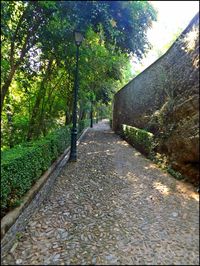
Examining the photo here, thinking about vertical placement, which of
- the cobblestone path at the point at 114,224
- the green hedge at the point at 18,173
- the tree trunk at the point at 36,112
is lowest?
the cobblestone path at the point at 114,224

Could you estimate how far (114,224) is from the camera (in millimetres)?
4551

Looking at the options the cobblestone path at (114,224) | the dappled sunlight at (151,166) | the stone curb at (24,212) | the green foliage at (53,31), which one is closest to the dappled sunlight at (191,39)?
the green foliage at (53,31)

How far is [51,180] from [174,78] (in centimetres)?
541

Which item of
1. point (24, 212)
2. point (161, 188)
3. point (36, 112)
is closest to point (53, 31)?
point (36, 112)

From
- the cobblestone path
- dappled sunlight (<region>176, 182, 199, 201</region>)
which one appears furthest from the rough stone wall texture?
the cobblestone path

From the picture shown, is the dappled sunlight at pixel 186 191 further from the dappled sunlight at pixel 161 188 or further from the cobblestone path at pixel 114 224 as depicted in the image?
the dappled sunlight at pixel 161 188

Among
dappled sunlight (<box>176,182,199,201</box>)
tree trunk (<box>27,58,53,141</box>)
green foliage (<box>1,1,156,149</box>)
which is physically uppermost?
green foliage (<box>1,1,156,149</box>)

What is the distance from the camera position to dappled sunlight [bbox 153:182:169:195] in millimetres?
6069

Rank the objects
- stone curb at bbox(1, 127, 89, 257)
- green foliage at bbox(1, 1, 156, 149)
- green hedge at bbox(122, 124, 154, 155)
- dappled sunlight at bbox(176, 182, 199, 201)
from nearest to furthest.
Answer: stone curb at bbox(1, 127, 89, 257), dappled sunlight at bbox(176, 182, 199, 201), green foliage at bbox(1, 1, 156, 149), green hedge at bbox(122, 124, 154, 155)

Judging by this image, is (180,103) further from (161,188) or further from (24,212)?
(24,212)

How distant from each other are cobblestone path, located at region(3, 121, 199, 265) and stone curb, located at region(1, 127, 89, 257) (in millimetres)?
132

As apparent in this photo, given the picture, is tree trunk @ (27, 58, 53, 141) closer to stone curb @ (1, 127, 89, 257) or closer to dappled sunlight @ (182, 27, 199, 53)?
stone curb @ (1, 127, 89, 257)

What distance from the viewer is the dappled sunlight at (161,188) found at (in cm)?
607

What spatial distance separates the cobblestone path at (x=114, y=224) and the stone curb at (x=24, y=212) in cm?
13
